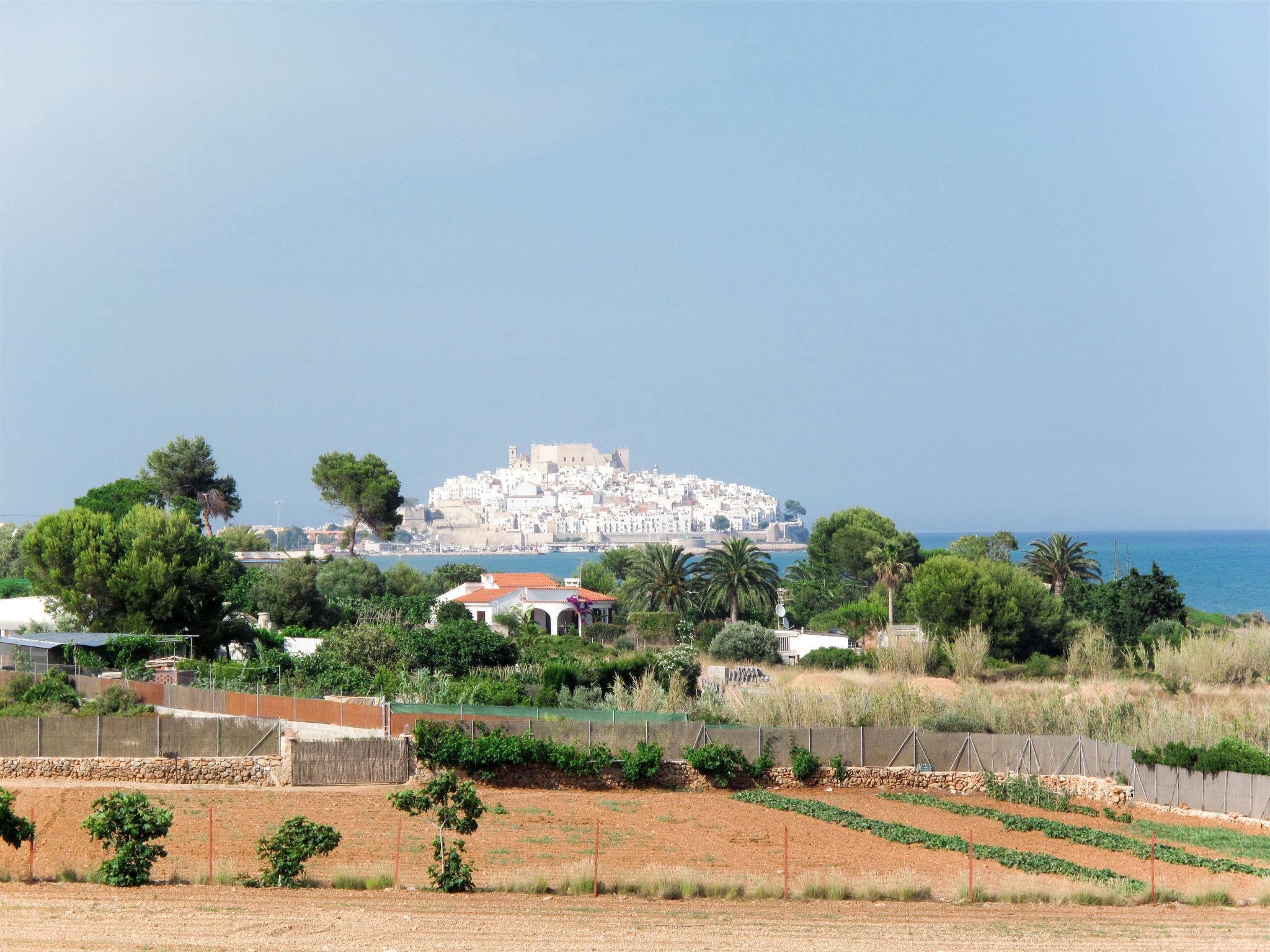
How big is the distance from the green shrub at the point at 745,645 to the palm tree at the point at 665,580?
36.0 ft

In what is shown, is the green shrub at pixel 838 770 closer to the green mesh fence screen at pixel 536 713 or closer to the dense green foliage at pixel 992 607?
the green mesh fence screen at pixel 536 713

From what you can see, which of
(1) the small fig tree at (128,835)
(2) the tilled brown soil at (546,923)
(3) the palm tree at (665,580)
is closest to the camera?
(2) the tilled brown soil at (546,923)

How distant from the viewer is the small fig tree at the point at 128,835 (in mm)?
16656

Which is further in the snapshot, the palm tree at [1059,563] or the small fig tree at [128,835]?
the palm tree at [1059,563]

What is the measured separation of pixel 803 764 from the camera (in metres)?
29.5

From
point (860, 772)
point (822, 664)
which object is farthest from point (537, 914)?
point (822, 664)

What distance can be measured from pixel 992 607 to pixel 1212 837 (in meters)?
30.6

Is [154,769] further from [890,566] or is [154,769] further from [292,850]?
[890,566]

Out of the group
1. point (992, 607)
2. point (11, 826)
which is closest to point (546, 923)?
point (11, 826)

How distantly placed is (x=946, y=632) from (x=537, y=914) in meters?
41.1

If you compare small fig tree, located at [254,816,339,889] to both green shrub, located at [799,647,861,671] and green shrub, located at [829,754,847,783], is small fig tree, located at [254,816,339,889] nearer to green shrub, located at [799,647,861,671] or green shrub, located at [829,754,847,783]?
green shrub, located at [829,754,847,783]

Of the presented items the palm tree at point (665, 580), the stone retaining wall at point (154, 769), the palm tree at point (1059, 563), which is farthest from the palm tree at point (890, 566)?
the stone retaining wall at point (154, 769)

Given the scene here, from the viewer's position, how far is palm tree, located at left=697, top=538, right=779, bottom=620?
66.0 metres

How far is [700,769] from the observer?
2902 centimetres
